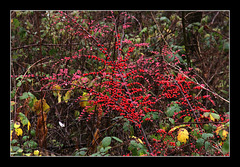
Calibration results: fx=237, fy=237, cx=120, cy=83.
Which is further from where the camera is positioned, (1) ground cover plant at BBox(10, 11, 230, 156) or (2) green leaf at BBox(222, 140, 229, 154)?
(1) ground cover plant at BBox(10, 11, 230, 156)

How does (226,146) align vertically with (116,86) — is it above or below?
below

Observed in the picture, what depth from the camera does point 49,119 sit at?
2381 millimetres

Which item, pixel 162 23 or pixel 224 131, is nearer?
pixel 224 131

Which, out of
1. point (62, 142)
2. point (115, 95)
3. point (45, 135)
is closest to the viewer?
point (115, 95)

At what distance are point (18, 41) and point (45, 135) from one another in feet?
3.72

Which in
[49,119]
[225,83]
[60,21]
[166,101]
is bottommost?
[49,119]

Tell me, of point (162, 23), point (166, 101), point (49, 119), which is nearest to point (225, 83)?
point (166, 101)

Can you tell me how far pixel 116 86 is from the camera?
1.89 meters

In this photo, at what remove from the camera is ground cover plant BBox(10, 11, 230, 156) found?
188cm

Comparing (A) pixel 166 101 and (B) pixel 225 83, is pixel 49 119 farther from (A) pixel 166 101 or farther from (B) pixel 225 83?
(B) pixel 225 83

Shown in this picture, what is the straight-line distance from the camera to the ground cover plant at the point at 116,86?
1879 millimetres

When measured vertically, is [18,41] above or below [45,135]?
above

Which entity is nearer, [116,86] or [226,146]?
[226,146]

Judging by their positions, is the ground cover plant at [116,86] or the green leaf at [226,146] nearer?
the green leaf at [226,146]
